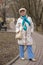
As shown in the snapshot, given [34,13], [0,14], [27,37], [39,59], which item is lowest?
[0,14]

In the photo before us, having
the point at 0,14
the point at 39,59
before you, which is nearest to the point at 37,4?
the point at 0,14

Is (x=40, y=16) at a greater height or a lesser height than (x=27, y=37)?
lesser

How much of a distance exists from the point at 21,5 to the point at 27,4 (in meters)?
0.77

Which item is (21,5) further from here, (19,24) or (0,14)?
(19,24)

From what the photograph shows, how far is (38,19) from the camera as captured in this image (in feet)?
122

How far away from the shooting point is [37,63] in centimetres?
889

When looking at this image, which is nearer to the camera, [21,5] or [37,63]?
[37,63]

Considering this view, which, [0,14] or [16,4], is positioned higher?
[16,4]

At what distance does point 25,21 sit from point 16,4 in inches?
1107

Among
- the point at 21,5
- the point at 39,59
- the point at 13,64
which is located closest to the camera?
the point at 13,64

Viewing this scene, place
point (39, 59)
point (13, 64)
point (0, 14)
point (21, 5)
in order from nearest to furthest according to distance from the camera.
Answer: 1. point (13, 64)
2. point (39, 59)
3. point (21, 5)
4. point (0, 14)

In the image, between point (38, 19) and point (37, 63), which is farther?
point (38, 19)

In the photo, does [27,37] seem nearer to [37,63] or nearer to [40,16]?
[37,63]

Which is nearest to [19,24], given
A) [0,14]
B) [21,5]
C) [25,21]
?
[25,21]
